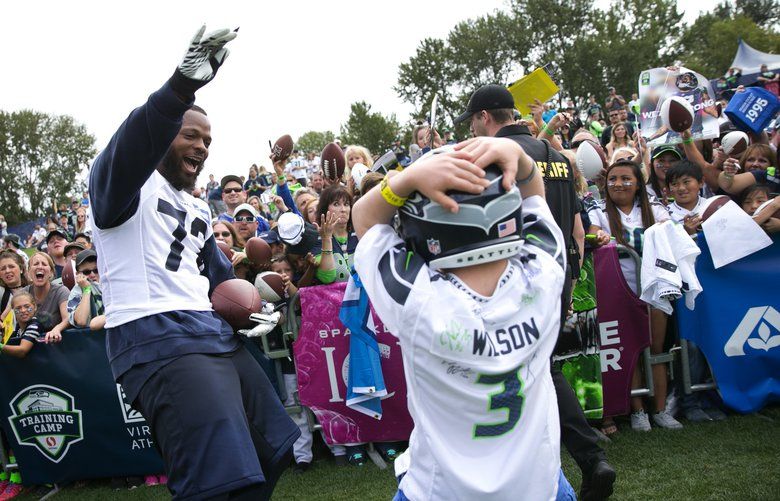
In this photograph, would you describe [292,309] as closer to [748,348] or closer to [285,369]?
[285,369]

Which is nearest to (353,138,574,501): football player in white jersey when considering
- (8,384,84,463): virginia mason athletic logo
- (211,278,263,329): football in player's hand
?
(211,278,263,329): football in player's hand

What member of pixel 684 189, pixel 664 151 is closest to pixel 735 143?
pixel 664 151

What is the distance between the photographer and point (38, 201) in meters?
54.9

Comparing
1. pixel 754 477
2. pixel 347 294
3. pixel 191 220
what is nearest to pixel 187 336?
pixel 191 220

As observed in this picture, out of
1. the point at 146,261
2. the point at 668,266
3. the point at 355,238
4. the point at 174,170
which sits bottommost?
the point at 668,266

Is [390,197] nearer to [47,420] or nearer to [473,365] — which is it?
[473,365]

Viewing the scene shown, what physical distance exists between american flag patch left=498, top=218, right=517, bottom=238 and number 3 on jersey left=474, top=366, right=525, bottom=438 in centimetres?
38

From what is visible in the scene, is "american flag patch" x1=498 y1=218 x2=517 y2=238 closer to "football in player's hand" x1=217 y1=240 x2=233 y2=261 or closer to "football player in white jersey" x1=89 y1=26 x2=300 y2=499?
"football player in white jersey" x1=89 y1=26 x2=300 y2=499

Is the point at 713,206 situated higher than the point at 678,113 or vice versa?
the point at 678,113

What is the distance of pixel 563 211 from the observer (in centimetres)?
399

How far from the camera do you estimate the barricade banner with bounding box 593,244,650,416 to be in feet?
17.3

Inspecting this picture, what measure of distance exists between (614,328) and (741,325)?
106 centimetres

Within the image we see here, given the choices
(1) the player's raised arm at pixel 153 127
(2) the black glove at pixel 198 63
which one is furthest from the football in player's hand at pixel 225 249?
(2) the black glove at pixel 198 63

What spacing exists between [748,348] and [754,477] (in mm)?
1542
